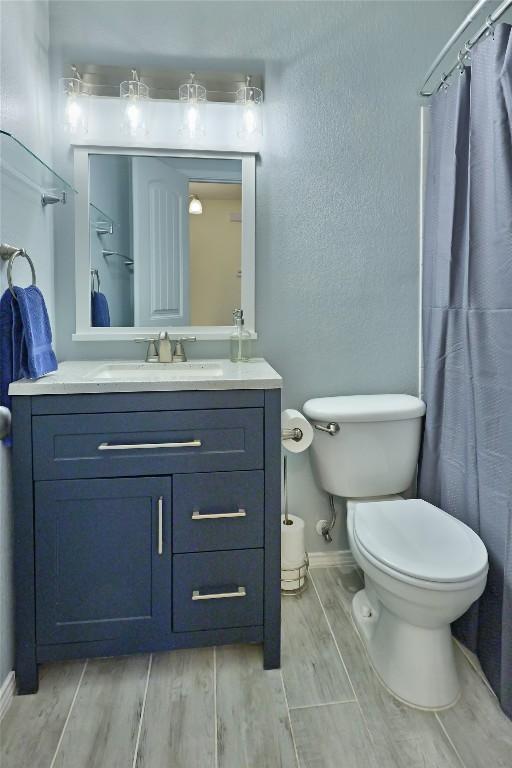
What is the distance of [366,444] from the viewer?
1.87m

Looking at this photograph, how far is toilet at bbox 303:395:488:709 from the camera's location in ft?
4.50

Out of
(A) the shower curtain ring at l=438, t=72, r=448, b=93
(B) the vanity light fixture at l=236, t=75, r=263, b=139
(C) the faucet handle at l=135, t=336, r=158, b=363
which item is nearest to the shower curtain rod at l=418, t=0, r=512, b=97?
(A) the shower curtain ring at l=438, t=72, r=448, b=93

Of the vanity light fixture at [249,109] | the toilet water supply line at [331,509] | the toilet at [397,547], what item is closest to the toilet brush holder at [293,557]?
the toilet water supply line at [331,509]

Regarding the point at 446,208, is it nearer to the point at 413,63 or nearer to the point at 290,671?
the point at 413,63

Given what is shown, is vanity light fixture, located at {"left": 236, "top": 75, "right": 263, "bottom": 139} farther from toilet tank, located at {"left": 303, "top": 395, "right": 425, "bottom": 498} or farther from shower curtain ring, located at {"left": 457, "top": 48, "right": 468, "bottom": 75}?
toilet tank, located at {"left": 303, "top": 395, "right": 425, "bottom": 498}

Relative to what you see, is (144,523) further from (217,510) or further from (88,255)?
(88,255)

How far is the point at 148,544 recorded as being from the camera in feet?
4.94

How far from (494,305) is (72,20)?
1790 millimetres

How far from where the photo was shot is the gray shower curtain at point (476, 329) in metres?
1.48

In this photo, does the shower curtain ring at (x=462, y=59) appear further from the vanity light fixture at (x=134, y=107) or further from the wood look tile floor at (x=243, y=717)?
the wood look tile floor at (x=243, y=717)

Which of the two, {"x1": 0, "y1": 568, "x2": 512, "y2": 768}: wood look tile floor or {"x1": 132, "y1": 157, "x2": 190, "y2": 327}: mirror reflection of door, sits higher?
{"x1": 132, "y1": 157, "x2": 190, "y2": 327}: mirror reflection of door

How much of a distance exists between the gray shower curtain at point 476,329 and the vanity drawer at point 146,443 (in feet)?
2.31

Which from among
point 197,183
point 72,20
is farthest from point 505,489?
point 72,20

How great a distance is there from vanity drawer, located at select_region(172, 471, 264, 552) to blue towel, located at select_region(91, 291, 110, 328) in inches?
30.9
